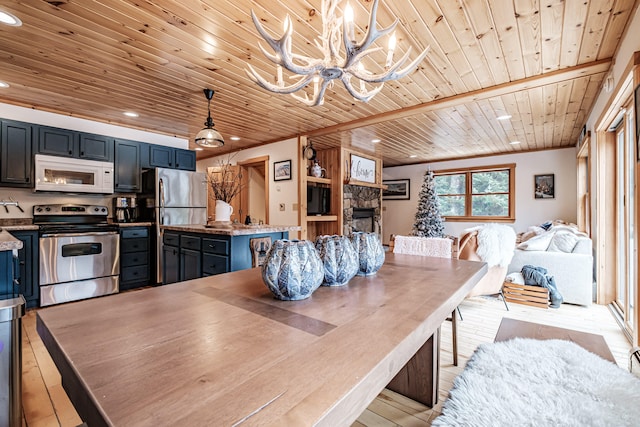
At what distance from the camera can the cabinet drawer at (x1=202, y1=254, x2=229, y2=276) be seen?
Answer: 2.89 m

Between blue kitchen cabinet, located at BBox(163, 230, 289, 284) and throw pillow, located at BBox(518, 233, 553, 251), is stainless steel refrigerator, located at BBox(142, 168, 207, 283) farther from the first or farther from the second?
throw pillow, located at BBox(518, 233, 553, 251)

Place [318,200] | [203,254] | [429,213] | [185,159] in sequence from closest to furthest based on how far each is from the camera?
[203,254], [185,159], [318,200], [429,213]

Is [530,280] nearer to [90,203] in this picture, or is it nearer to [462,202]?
[462,202]

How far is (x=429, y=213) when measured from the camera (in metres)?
6.75

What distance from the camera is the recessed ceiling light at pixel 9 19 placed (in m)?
1.90

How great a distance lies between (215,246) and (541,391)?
106 inches

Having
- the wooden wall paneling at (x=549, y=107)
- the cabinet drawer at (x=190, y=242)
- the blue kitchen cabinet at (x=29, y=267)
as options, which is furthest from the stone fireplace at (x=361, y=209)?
the blue kitchen cabinet at (x=29, y=267)

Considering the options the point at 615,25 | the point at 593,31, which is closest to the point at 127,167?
the point at 593,31

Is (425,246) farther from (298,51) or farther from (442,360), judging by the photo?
(298,51)

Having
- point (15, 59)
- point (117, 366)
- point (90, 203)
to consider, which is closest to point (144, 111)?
point (15, 59)

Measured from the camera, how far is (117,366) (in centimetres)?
57

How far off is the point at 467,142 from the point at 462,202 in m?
2.08

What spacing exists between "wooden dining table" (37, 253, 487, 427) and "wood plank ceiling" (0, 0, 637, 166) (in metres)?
1.85

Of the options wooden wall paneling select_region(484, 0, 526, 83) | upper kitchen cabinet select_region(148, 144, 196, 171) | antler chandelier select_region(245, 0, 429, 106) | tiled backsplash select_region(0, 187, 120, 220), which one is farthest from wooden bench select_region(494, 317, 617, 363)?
tiled backsplash select_region(0, 187, 120, 220)
